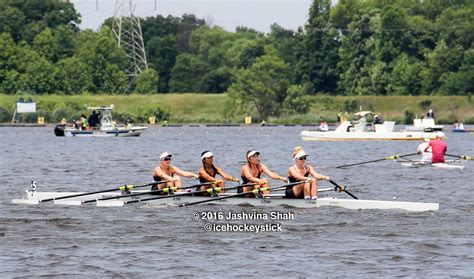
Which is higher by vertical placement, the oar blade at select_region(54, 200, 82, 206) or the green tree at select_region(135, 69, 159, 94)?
the green tree at select_region(135, 69, 159, 94)

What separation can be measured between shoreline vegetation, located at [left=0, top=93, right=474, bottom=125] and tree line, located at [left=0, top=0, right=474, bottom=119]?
218cm

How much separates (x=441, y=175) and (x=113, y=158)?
2369cm

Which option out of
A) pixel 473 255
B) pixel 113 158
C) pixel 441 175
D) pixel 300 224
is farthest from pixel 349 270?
pixel 113 158

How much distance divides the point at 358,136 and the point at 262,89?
59479 millimetres

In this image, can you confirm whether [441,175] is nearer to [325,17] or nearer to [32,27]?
[325,17]

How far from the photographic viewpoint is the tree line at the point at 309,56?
150 m

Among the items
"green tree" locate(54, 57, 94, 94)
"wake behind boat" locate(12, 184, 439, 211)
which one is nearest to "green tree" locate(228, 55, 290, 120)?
"green tree" locate(54, 57, 94, 94)

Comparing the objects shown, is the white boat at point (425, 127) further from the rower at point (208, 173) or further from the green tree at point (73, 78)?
the green tree at point (73, 78)

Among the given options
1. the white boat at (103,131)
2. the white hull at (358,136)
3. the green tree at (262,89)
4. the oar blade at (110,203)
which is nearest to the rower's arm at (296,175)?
the oar blade at (110,203)

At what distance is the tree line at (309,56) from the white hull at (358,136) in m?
54.4

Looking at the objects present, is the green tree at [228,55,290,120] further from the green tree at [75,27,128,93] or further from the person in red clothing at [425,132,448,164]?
the person in red clothing at [425,132,448,164]

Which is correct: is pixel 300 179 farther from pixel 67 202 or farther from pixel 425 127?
pixel 425 127

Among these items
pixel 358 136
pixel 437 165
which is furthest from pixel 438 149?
pixel 358 136

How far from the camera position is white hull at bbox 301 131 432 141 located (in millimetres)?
88375
